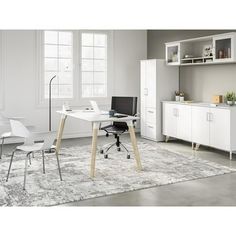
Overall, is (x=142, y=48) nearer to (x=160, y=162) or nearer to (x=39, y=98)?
(x=39, y=98)

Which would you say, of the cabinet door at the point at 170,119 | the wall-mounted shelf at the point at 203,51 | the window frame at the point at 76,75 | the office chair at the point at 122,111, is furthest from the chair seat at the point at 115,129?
the window frame at the point at 76,75

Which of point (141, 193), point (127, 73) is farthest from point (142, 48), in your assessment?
point (141, 193)

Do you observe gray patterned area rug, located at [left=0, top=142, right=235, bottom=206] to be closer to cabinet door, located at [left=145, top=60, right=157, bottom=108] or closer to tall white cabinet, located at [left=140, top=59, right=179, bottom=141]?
tall white cabinet, located at [left=140, top=59, right=179, bottom=141]

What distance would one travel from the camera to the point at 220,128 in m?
6.12

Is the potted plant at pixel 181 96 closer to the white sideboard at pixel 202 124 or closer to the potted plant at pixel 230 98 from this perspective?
the white sideboard at pixel 202 124

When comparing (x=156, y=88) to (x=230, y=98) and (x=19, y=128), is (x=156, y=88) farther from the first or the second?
(x=19, y=128)

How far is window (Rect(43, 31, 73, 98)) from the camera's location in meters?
7.91

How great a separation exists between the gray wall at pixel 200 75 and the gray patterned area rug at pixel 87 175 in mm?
1512

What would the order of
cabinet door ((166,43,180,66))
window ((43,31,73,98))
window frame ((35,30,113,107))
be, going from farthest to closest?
1. window ((43,31,73,98))
2. window frame ((35,30,113,107))
3. cabinet door ((166,43,180,66))

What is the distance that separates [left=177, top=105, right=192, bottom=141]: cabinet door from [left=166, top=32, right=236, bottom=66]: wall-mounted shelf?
89cm

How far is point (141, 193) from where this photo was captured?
417cm

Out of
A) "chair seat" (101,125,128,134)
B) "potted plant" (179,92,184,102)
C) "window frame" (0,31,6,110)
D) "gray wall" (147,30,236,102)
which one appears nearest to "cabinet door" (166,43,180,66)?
"gray wall" (147,30,236,102)
